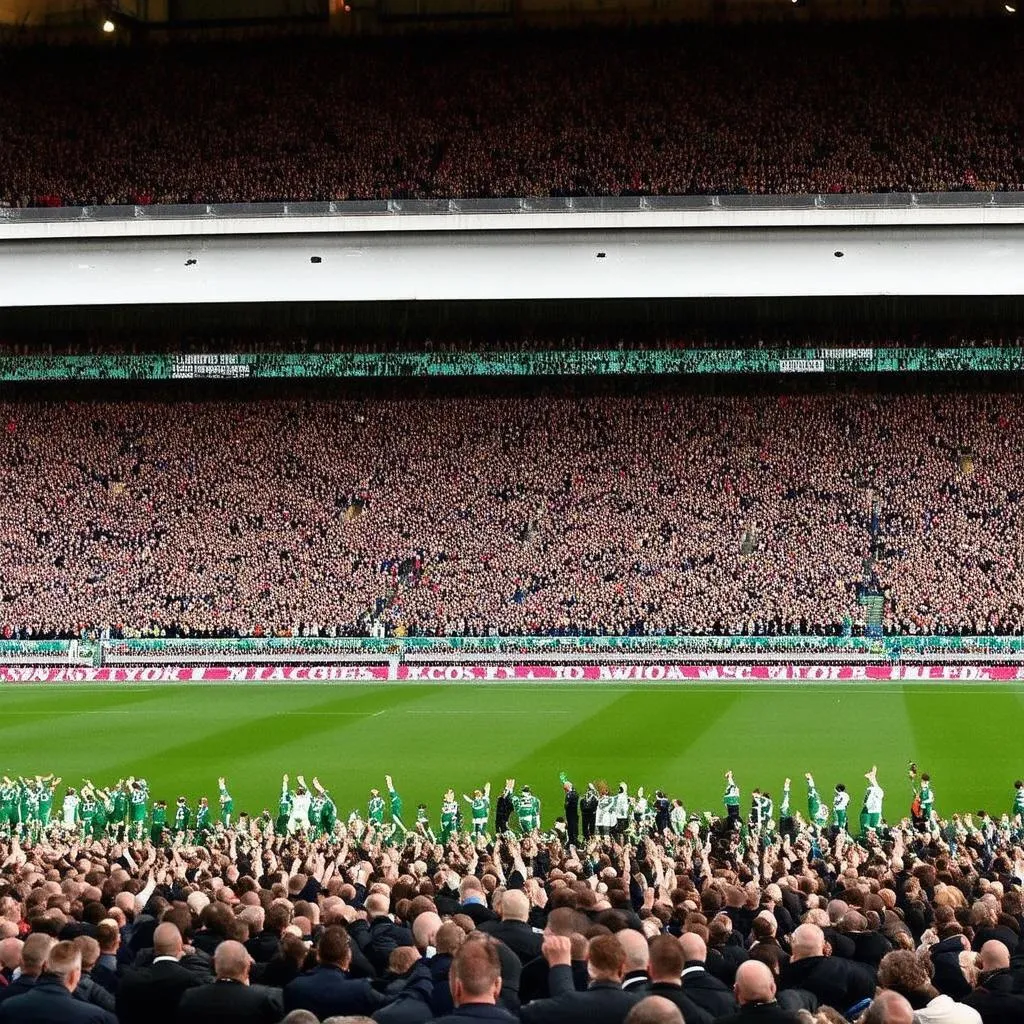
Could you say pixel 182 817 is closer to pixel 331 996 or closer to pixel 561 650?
pixel 331 996

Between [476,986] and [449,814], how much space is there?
16.3 metres

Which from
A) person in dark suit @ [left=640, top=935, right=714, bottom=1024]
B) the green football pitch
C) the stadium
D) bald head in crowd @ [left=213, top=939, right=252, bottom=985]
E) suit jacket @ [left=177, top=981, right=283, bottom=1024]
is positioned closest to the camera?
person in dark suit @ [left=640, top=935, right=714, bottom=1024]

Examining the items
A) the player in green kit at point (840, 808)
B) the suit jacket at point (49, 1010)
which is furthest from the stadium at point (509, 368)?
the suit jacket at point (49, 1010)

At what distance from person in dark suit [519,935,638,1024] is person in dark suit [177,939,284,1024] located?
1416mm

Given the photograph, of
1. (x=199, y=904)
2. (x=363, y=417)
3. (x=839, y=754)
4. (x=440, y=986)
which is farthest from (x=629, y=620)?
(x=440, y=986)

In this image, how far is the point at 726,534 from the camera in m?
50.7

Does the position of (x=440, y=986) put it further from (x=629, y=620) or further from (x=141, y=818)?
(x=629, y=620)

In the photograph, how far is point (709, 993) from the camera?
746cm

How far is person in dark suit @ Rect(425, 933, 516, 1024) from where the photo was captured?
609cm

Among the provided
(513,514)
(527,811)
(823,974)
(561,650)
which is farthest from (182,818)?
(513,514)

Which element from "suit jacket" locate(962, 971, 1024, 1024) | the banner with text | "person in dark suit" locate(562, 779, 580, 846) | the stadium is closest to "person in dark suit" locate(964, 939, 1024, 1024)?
"suit jacket" locate(962, 971, 1024, 1024)

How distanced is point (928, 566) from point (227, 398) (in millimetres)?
26743

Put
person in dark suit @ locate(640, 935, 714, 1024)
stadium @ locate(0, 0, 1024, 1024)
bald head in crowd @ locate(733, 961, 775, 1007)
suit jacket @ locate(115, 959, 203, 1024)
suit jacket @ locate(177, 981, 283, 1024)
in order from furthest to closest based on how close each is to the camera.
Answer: stadium @ locate(0, 0, 1024, 1024), suit jacket @ locate(115, 959, 203, 1024), suit jacket @ locate(177, 981, 283, 1024), person in dark suit @ locate(640, 935, 714, 1024), bald head in crowd @ locate(733, 961, 775, 1007)

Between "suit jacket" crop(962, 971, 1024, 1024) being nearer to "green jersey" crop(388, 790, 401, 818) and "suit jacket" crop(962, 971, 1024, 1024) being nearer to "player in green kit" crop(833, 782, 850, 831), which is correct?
"player in green kit" crop(833, 782, 850, 831)
